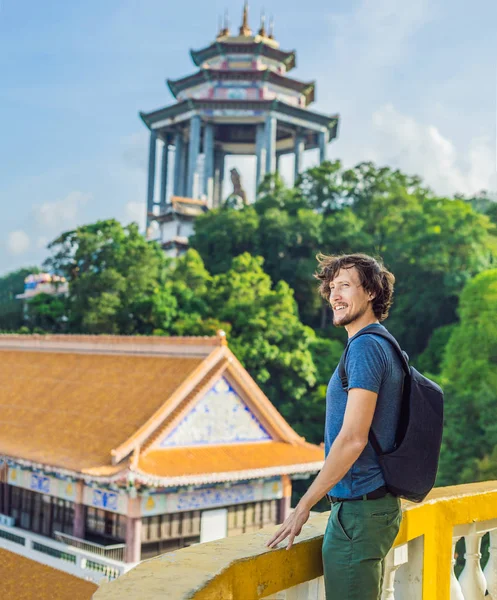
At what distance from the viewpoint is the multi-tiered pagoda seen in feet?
140

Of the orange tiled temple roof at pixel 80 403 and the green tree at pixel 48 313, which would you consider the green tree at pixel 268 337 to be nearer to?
the green tree at pixel 48 313

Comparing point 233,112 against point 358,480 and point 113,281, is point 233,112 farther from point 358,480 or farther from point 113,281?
point 358,480

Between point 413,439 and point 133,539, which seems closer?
point 413,439

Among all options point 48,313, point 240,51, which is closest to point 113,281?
point 48,313

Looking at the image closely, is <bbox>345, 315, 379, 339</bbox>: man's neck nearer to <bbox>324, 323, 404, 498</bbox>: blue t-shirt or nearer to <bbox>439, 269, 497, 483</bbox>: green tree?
<bbox>324, 323, 404, 498</bbox>: blue t-shirt

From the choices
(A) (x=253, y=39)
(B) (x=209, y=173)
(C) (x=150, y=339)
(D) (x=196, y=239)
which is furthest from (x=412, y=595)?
(A) (x=253, y=39)

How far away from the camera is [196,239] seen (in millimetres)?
35031

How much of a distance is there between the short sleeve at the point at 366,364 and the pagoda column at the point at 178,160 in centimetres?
4483

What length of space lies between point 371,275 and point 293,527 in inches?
38.5

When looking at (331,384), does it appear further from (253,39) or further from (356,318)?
(253,39)

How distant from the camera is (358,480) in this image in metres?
2.54

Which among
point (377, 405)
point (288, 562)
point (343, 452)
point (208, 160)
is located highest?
point (208, 160)

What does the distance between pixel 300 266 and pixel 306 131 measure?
1562 cm

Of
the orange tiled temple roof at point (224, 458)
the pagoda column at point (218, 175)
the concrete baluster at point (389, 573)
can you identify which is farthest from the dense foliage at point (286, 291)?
the concrete baluster at point (389, 573)
